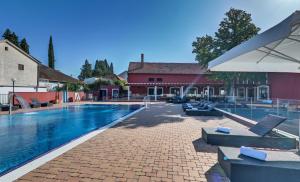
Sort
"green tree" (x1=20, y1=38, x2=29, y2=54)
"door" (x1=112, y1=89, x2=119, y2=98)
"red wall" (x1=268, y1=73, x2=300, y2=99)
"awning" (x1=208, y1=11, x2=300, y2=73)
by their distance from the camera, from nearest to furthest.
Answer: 1. "awning" (x1=208, y1=11, x2=300, y2=73)
2. "red wall" (x1=268, y1=73, x2=300, y2=99)
3. "door" (x1=112, y1=89, x2=119, y2=98)
4. "green tree" (x1=20, y1=38, x2=29, y2=54)

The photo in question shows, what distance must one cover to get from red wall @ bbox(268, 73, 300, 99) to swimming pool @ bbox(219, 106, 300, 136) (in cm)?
1134

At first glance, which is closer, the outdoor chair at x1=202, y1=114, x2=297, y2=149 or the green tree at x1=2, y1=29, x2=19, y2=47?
the outdoor chair at x1=202, y1=114, x2=297, y2=149

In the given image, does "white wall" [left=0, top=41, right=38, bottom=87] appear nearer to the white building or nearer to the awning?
the white building

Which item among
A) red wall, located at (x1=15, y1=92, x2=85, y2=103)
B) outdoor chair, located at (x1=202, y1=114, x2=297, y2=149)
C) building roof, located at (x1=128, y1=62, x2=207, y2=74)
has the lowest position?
outdoor chair, located at (x1=202, y1=114, x2=297, y2=149)

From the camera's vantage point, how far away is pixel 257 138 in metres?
5.19

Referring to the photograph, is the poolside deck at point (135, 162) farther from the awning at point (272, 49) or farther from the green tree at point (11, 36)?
the green tree at point (11, 36)

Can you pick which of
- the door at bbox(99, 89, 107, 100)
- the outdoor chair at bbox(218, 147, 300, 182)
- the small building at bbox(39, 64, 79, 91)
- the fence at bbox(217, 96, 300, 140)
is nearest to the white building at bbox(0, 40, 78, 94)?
the small building at bbox(39, 64, 79, 91)

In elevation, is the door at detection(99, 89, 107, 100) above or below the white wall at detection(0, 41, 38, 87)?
below

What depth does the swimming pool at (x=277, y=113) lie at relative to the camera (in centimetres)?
673

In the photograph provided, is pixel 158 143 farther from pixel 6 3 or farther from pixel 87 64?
pixel 87 64

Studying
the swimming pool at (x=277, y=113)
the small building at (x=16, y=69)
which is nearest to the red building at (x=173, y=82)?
the small building at (x=16, y=69)

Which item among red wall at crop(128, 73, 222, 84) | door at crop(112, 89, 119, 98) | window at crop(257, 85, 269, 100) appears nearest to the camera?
window at crop(257, 85, 269, 100)

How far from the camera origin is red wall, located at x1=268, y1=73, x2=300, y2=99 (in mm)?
20214

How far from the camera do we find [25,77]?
956 inches
